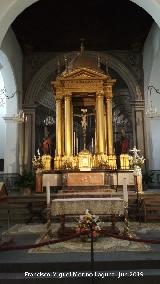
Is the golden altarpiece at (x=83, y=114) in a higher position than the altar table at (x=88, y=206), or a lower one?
higher

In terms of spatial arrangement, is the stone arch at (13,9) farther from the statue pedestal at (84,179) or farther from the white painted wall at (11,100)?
the statue pedestal at (84,179)

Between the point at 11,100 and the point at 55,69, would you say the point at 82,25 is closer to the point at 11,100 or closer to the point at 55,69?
the point at 55,69

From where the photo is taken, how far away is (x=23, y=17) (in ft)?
39.9

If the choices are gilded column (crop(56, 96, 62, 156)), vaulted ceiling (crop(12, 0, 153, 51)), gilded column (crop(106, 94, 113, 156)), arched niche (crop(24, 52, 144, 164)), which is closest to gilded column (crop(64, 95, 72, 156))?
gilded column (crop(56, 96, 62, 156))

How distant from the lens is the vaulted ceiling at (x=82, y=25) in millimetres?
11703

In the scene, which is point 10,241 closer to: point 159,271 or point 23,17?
point 159,271

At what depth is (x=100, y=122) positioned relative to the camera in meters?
11.2

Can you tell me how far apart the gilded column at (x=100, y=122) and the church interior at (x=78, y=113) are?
1.4 inches

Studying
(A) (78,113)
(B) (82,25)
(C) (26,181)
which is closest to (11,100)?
(A) (78,113)

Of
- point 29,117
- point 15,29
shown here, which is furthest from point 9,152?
point 15,29

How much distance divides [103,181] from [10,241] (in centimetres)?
533

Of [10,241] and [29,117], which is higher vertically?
[29,117]

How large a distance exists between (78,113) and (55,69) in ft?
10.7

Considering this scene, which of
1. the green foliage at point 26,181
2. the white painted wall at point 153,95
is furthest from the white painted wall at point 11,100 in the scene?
the white painted wall at point 153,95
